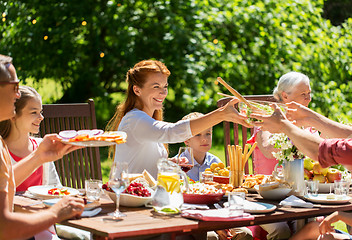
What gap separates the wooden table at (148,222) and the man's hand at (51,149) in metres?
0.27

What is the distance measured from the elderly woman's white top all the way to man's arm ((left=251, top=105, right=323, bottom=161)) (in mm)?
591

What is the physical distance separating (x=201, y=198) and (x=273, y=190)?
1.59ft

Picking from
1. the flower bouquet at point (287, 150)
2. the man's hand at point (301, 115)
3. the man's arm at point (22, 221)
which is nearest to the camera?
the man's arm at point (22, 221)

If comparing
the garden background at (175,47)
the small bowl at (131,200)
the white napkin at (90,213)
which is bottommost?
the white napkin at (90,213)

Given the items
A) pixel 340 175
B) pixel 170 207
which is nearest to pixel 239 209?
pixel 170 207

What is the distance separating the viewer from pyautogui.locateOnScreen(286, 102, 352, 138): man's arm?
4.12 m

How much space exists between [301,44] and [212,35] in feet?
4.76

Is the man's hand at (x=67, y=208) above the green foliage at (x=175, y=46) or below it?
below

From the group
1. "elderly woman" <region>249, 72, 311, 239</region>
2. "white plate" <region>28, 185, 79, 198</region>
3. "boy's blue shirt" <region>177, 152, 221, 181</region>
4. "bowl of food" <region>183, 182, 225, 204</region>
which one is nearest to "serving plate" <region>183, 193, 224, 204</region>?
"bowl of food" <region>183, 182, 225, 204</region>

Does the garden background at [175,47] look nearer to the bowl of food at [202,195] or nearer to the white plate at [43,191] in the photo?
the white plate at [43,191]

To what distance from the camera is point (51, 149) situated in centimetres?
333

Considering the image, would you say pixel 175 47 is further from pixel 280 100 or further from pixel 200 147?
pixel 200 147

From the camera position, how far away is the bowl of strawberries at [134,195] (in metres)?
3.21

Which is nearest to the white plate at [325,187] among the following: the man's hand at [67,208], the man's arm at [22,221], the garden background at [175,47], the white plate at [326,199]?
the white plate at [326,199]
